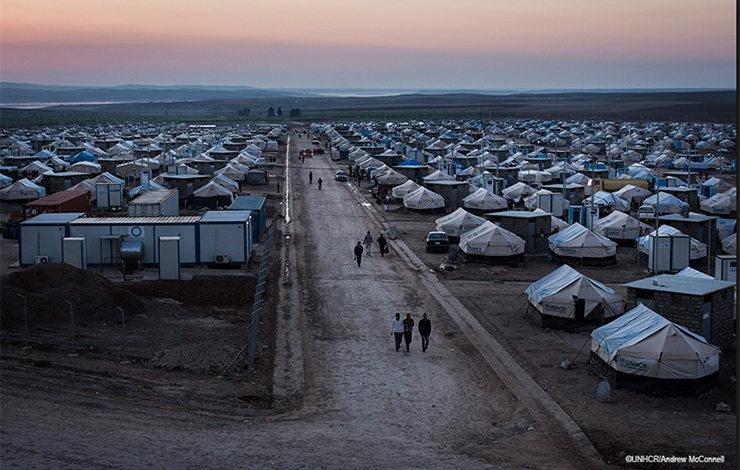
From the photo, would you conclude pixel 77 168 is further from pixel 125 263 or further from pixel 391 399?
pixel 391 399

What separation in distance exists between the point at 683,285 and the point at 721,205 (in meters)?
25.4

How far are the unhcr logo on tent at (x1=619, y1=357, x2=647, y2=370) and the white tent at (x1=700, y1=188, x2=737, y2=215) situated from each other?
29.0 metres

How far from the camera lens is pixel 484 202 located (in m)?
42.8

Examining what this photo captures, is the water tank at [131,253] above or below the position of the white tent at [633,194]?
below

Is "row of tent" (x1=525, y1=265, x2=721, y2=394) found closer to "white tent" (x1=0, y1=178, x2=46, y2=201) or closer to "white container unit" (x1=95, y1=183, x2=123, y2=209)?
"white container unit" (x1=95, y1=183, x2=123, y2=209)

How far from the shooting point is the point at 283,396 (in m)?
15.5

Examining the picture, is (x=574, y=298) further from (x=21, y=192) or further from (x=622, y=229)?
(x=21, y=192)

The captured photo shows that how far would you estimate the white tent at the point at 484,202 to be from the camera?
42.7m

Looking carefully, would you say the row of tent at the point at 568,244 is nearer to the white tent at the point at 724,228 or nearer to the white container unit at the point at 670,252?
the white container unit at the point at 670,252

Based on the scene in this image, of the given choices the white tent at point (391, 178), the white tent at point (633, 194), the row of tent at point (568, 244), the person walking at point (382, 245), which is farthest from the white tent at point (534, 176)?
the person walking at point (382, 245)

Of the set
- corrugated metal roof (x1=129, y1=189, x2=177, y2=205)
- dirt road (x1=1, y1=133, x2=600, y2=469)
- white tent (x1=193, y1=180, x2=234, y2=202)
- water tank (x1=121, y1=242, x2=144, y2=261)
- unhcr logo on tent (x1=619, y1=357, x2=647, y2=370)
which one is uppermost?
corrugated metal roof (x1=129, y1=189, x2=177, y2=205)

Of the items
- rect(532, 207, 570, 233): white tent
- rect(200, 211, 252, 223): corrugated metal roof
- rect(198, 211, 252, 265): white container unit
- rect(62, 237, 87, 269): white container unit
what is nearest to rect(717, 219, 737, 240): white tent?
rect(532, 207, 570, 233): white tent

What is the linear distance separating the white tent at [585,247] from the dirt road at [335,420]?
9.93 meters

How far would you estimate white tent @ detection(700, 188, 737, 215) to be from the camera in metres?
41.3
